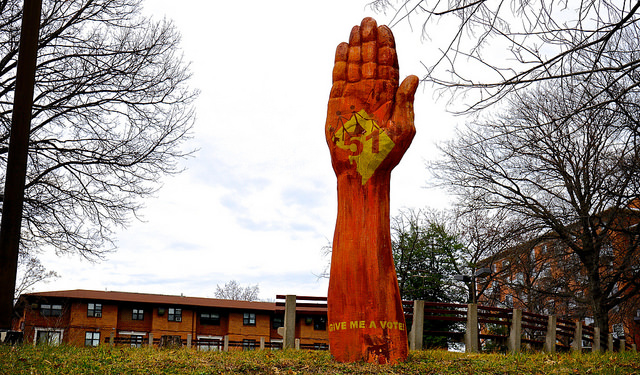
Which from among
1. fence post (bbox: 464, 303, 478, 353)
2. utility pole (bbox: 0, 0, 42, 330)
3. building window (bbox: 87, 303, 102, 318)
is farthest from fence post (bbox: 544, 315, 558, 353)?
building window (bbox: 87, 303, 102, 318)

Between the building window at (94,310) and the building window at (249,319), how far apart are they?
9.36 metres

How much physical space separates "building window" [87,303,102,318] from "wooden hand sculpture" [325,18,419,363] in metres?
30.3

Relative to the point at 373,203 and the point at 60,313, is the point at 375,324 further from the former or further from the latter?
the point at 60,313

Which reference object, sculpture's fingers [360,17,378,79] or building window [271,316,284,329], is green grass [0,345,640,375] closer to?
sculpture's fingers [360,17,378,79]

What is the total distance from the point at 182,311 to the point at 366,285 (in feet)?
102

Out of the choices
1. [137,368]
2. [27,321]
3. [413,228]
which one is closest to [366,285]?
[137,368]

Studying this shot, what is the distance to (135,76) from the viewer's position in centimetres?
1490

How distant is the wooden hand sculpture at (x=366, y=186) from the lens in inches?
363

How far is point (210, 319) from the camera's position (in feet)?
127

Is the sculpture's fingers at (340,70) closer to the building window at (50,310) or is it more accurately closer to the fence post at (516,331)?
the fence post at (516,331)

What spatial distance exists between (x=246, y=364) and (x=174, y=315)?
102ft

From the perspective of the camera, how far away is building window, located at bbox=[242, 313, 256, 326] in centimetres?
3941

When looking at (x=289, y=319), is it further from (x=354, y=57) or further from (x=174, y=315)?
(x=174, y=315)

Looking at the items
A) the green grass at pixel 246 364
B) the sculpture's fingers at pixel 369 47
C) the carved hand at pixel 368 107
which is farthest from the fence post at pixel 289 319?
the sculpture's fingers at pixel 369 47
